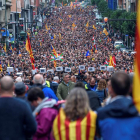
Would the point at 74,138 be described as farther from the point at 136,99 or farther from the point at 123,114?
the point at 136,99

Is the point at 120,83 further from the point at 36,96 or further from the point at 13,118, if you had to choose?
the point at 36,96

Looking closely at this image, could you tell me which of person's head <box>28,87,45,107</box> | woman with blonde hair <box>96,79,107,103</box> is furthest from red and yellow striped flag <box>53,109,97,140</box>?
woman with blonde hair <box>96,79,107,103</box>

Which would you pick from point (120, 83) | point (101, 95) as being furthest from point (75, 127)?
point (101, 95)

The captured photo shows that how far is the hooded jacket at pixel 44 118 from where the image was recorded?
5414mm

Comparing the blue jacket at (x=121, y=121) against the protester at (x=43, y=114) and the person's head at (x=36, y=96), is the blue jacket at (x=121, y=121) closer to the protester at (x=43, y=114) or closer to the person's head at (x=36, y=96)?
the protester at (x=43, y=114)

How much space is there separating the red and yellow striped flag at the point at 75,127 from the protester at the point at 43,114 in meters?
0.62

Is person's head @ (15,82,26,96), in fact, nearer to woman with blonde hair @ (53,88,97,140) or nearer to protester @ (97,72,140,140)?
woman with blonde hair @ (53,88,97,140)

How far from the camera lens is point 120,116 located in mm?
4227

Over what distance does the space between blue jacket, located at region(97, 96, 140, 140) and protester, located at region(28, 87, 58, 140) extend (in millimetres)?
1203

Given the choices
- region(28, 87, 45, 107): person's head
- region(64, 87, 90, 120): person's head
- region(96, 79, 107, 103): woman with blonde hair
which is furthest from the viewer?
region(96, 79, 107, 103): woman with blonde hair

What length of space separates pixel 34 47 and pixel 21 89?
40.2 metres

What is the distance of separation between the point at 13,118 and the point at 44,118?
A: 580 millimetres

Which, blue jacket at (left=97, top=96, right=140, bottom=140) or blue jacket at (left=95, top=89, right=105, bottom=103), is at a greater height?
blue jacket at (left=97, top=96, right=140, bottom=140)

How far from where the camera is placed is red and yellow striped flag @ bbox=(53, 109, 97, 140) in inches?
185
